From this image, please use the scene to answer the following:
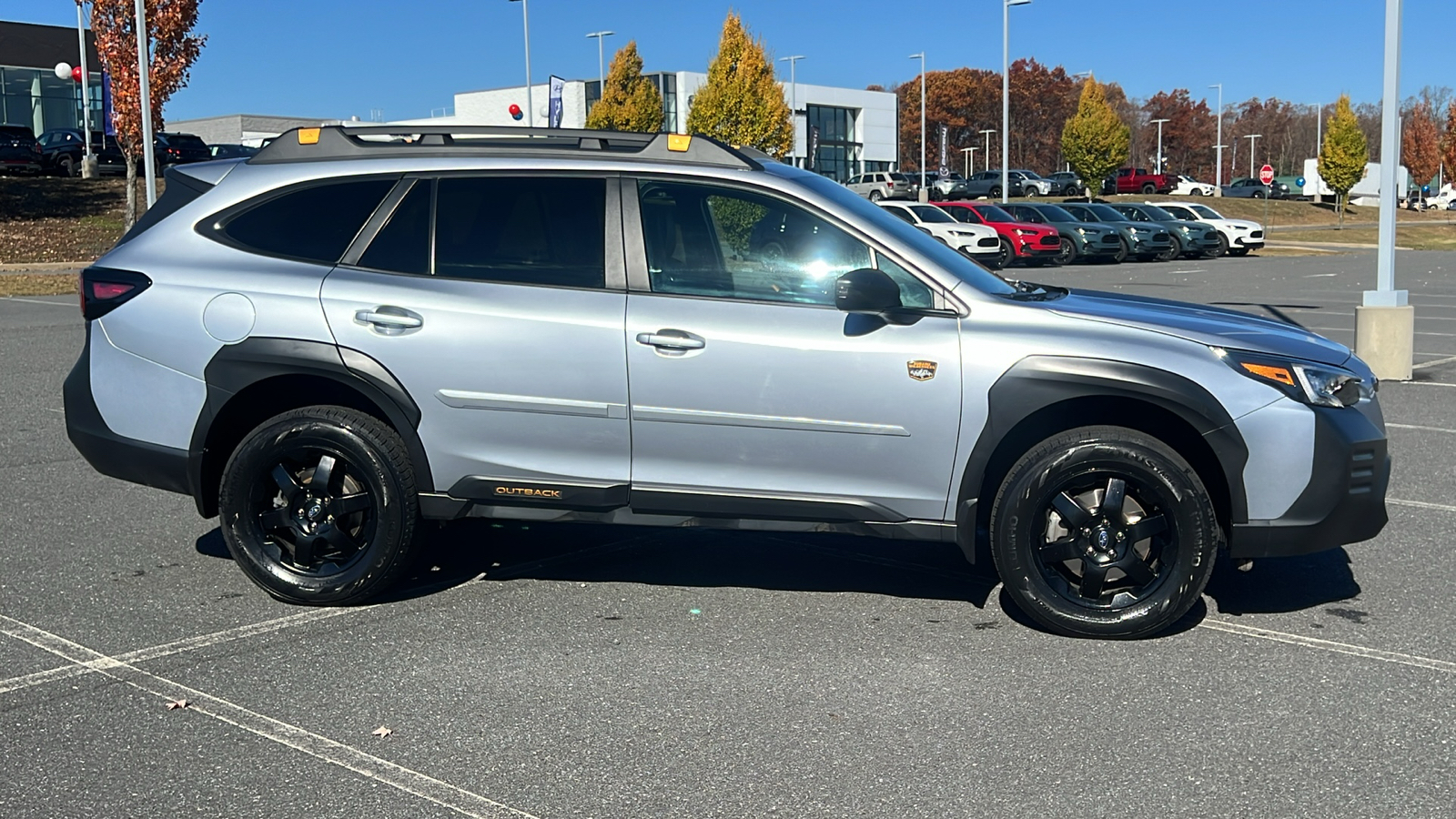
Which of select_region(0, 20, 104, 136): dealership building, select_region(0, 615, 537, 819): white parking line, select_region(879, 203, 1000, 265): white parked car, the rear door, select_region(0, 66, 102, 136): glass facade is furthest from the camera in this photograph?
select_region(0, 66, 102, 136): glass facade

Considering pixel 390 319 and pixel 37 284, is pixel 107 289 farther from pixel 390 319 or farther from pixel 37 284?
pixel 37 284

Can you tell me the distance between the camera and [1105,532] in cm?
502

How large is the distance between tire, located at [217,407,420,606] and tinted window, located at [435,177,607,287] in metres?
0.75

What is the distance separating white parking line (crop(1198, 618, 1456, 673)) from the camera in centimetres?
477

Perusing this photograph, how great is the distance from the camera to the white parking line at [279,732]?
3.72m

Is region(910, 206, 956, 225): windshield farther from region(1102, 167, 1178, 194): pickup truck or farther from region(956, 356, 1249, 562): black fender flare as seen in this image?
region(1102, 167, 1178, 194): pickup truck

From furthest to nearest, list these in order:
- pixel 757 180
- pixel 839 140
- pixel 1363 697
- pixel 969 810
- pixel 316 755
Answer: pixel 839 140 → pixel 757 180 → pixel 1363 697 → pixel 316 755 → pixel 969 810

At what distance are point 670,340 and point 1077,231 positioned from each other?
31047 mm

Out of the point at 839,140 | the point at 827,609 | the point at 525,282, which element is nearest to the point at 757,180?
the point at 525,282

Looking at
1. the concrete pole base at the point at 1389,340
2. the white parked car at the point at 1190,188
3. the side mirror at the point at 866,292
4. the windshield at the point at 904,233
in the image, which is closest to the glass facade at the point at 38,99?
the white parked car at the point at 1190,188

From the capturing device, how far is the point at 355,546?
5496 mm

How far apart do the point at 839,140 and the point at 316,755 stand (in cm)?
9163

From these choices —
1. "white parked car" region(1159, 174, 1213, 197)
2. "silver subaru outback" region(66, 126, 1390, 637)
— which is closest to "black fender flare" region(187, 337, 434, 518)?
"silver subaru outback" region(66, 126, 1390, 637)

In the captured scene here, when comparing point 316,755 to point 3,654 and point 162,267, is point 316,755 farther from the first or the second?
point 162,267
